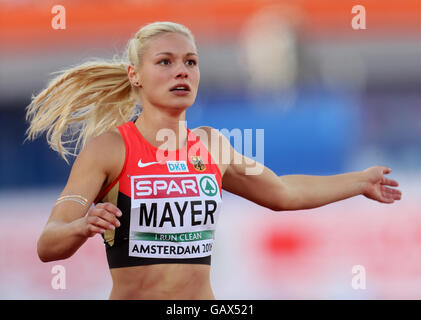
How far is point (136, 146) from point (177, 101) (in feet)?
0.99

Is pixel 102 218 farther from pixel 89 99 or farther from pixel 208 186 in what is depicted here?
pixel 89 99

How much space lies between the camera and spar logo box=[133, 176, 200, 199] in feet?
9.20

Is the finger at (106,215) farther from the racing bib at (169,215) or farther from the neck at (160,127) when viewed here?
the neck at (160,127)

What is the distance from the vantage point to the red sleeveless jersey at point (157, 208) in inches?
110

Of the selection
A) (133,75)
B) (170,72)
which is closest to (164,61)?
(170,72)

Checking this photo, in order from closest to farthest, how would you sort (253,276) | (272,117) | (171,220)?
(171,220)
(253,276)
(272,117)

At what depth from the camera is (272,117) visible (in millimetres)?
5965

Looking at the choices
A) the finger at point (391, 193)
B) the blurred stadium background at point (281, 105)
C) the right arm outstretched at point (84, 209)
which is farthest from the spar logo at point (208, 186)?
the blurred stadium background at point (281, 105)

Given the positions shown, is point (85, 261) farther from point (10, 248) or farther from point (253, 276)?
point (253, 276)

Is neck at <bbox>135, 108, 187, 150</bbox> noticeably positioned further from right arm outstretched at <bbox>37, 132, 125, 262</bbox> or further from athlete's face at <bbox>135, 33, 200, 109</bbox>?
right arm outstretched at <bbox>37, 132, 125, 262</bbox>

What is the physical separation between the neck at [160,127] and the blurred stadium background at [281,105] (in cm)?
270

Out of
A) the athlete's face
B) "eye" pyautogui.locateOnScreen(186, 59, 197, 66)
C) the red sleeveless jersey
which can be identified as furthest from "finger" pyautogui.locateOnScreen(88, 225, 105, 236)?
"eye" pyautogui.locateOnScreen(186, 59, 197, 66)

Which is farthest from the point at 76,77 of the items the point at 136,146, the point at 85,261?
the point at 85,261

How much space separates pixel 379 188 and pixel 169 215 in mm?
1474
